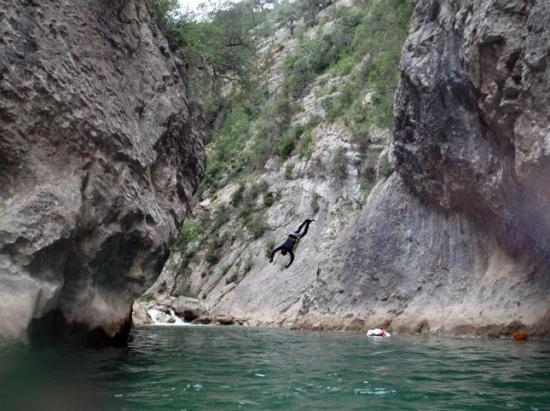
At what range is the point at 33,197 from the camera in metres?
10.6

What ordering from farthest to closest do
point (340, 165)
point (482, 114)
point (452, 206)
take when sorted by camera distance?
point (340, 165), point (452, 206), point (482, 114)

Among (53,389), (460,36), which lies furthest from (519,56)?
(53,389)

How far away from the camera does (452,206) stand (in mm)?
25250

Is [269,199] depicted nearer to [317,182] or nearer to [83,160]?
[317,182]

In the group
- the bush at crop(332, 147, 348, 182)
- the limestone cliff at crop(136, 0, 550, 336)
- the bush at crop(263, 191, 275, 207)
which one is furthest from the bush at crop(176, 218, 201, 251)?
the bush at crop(332, 147, 348, 182)

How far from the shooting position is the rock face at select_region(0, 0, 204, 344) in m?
10.5

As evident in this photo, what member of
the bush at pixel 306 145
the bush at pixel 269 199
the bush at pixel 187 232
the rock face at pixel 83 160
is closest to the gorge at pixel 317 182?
the rock face at pixel 83 160

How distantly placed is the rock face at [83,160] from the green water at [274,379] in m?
1.02

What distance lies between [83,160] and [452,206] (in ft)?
57.1

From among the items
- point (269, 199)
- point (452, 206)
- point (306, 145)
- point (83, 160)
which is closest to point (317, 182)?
point (306, 145)

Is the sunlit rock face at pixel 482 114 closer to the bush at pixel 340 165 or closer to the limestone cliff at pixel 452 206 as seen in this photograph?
the limestone cliff at pixel 452 206

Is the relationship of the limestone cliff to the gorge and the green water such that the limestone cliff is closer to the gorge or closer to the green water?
the gorge

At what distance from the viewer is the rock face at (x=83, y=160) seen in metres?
10.5

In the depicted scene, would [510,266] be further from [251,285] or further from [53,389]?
[251,285]
